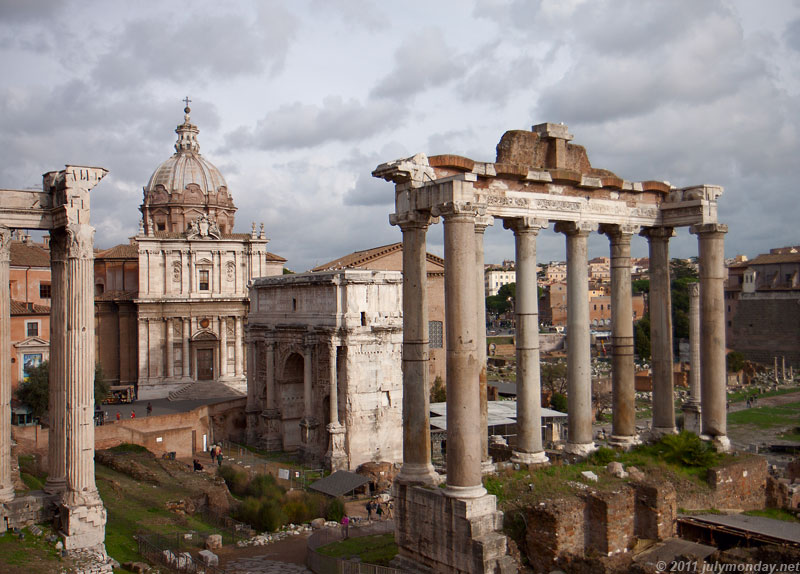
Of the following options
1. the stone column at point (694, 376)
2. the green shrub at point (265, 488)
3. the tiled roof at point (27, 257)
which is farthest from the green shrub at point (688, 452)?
the tiled roof at point (27, 257)

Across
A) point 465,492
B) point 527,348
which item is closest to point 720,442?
point 527,348

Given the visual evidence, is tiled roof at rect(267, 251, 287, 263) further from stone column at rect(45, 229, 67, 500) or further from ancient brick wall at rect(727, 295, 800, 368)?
ancient brick wall at rect(727, 295, 800, 368)

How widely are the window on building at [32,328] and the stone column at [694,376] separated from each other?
2801 cm

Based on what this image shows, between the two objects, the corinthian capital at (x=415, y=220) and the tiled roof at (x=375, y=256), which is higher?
the tiled roof at (x=375, y=256)

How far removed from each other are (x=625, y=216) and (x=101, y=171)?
11093 millimetres

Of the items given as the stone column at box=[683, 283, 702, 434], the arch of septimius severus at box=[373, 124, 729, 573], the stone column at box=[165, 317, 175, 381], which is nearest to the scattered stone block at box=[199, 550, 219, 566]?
the arch of septimius severus at box=[373, 124, 729, 573]

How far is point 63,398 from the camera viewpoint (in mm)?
14367

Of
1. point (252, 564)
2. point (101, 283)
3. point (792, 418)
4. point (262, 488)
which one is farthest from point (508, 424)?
point (101, 283)

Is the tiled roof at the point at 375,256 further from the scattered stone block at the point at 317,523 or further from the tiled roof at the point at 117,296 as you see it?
the scattered stone block at the point at 317,523

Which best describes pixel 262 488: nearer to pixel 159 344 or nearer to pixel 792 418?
pixel 159 344

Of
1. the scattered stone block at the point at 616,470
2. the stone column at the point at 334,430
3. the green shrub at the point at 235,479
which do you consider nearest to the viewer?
the scattered stone block at the point at 616,470

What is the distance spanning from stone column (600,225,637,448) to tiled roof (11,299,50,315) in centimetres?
2768

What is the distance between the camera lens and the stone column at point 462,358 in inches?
448

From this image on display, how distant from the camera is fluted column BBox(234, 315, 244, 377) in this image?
42.4m
